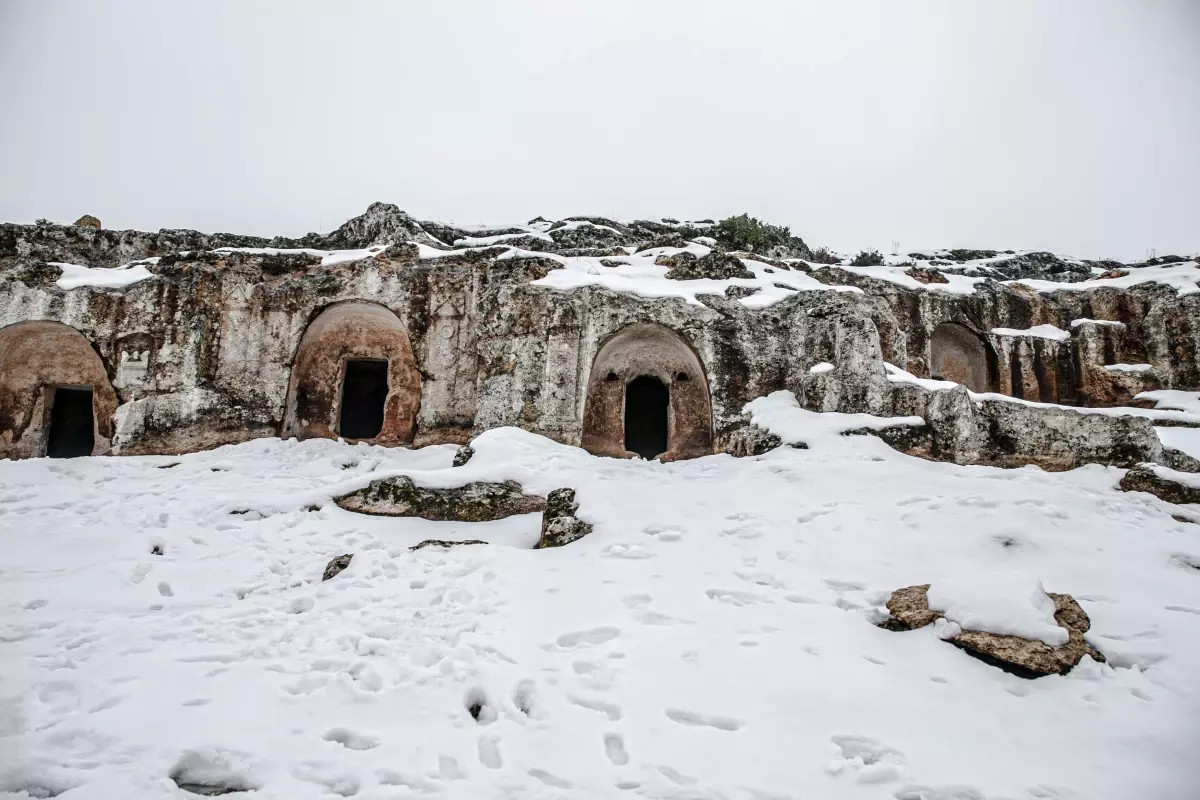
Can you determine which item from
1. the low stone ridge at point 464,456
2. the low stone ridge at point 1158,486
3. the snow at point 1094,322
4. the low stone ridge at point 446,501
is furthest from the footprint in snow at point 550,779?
the snow at point 1094,322

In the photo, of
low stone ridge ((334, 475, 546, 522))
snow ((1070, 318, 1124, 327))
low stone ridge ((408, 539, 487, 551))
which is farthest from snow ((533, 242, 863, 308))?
snow ((1070, 318, 1124, 327))

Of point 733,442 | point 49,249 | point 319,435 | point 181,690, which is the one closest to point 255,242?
point 49,249

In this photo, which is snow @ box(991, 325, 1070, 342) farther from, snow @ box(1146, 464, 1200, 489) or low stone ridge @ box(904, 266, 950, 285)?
snow @ box(1146, 464, 1200, 489)

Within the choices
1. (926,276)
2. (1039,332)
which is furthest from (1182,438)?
(926,276)

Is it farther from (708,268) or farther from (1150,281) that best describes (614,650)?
(1150,281)

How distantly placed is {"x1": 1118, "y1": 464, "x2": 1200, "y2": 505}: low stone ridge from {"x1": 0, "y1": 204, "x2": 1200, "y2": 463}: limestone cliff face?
1506mm

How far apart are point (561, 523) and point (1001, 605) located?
3452 mm

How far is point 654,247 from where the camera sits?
1418 cm

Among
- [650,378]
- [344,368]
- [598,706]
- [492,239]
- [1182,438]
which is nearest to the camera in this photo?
[598,706]

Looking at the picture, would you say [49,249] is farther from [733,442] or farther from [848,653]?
[848,653]

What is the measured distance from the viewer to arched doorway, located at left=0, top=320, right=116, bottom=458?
12164mm

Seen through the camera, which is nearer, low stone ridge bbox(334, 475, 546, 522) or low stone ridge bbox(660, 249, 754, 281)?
low stone ridge bbox(334, 475, 546, 522)

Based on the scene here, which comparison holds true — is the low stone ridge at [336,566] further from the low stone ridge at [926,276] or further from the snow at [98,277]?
the low stone ridge at [926,276]

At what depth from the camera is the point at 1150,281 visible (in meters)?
14.7
